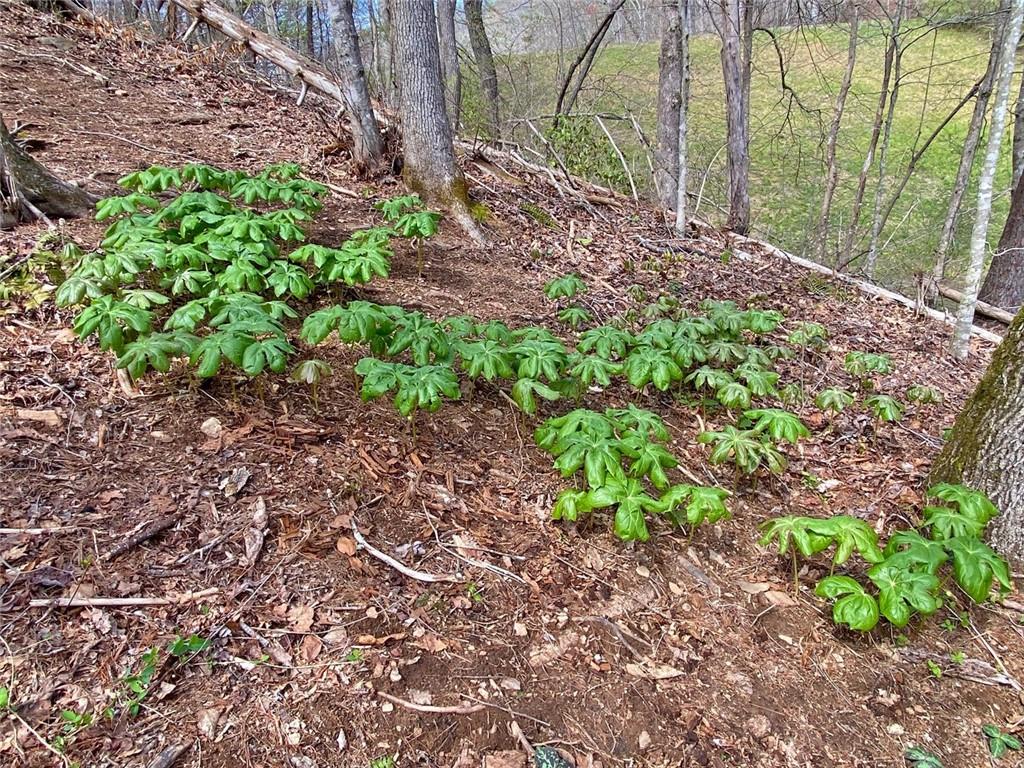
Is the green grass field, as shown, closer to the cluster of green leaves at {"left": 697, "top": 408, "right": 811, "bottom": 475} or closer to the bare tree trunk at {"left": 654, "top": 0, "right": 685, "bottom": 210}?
the bare tree trunk at {"left": 654, "top": 0, "right": 685, "bottom": 210}

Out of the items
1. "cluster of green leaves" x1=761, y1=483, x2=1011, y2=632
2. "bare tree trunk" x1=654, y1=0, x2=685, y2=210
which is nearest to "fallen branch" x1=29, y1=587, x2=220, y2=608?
"cluster of green leaves" x1=761, y1=483, x2=1011, y2=632

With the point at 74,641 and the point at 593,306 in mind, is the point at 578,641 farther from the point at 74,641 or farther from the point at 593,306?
the point at 593,306

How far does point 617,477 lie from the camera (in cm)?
249

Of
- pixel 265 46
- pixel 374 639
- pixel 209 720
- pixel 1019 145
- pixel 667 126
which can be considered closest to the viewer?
pixel 209 720

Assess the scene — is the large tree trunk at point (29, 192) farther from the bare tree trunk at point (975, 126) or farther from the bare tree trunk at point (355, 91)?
the bare tree trunk at point (975, 126)

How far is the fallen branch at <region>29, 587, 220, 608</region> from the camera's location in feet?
6.34

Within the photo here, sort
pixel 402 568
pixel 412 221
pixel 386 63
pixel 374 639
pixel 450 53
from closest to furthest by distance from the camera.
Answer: pixel 374 639 < pixel 402 568 < pixel 412 221 < pixel 386 63 < pixel 450 53

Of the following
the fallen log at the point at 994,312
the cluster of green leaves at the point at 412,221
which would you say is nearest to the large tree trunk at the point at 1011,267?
the fallen log at the point at 994,312

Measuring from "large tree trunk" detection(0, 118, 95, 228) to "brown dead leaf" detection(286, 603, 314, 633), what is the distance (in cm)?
328

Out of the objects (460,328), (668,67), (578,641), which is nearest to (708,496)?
(578,641)

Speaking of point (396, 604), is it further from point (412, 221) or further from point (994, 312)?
point (994, 312)

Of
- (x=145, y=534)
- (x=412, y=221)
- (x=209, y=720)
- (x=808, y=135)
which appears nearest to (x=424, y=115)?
(x=412, y=221)

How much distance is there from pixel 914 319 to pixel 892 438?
3.26 meters

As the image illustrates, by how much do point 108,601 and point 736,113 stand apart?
8.84 metres
